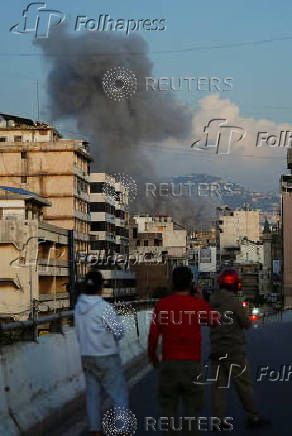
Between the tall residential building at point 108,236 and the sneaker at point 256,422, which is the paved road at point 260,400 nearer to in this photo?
the sneaker at point 256,422

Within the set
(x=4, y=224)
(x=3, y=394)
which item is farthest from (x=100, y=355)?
(x=4, y=224)

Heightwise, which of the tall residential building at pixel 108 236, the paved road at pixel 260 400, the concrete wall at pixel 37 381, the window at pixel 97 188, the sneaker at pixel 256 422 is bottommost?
the paved road at pixel 260 400

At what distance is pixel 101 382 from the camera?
10.7 meters

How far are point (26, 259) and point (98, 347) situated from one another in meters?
81.8

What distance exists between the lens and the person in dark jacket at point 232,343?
12.2 meters

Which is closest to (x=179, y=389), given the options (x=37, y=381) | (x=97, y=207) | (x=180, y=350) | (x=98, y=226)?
A: (x=180, y=350)

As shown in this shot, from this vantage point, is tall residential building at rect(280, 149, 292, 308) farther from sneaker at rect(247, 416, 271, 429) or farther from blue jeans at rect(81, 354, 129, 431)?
blue jeans at rect(81, 354, 129, 431)

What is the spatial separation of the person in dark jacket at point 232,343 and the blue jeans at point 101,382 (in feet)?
5.75

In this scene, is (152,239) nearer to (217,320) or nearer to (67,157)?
(67,157)

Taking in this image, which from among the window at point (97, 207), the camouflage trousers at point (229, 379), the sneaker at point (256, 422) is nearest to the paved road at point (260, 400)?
the sneaker at point (256, 422)

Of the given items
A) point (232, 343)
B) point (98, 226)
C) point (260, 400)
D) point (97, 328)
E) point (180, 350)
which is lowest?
point (260, 400)

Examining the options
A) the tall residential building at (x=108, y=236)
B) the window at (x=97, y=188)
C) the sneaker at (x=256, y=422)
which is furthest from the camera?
the window at (x=97, y=188)

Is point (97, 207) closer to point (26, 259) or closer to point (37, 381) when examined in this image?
point (26, 259)

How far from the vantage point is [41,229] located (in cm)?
9175
